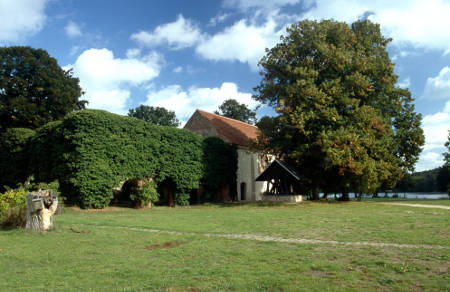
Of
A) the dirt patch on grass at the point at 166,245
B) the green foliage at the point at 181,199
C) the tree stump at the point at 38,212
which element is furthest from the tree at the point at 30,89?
the dirt patch on grass at the point at 166,245

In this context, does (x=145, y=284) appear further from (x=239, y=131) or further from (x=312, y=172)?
(x=239, y=131)

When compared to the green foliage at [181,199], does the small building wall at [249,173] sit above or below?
above

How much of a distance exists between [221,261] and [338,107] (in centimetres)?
2253

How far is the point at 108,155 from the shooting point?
77.3ft

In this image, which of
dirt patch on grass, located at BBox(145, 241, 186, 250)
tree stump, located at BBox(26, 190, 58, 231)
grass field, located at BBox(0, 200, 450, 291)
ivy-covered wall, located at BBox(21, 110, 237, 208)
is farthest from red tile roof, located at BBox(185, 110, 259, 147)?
dirt patch on grass, located at BBox(145, 241, 186, 250)

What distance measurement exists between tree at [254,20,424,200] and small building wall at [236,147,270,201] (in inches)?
318

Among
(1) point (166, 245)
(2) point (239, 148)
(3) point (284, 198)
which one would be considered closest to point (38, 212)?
(1) point (166, 245)

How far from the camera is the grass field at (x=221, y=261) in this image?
5445 mm

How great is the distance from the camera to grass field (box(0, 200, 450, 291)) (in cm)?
545

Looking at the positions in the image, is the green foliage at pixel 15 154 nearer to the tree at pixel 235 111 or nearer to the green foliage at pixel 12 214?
the green foliage at pixel 12 214

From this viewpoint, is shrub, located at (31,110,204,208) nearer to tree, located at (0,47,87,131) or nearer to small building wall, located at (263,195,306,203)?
small building wall, located at (263,195,306,203)

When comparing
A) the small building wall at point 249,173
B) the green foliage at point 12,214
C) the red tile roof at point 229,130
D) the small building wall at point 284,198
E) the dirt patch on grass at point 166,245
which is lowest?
the dirt patch on grass at point 166,245

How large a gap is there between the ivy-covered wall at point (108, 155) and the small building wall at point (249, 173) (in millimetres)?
6225

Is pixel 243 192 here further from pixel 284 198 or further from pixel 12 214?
pixel 12 214
